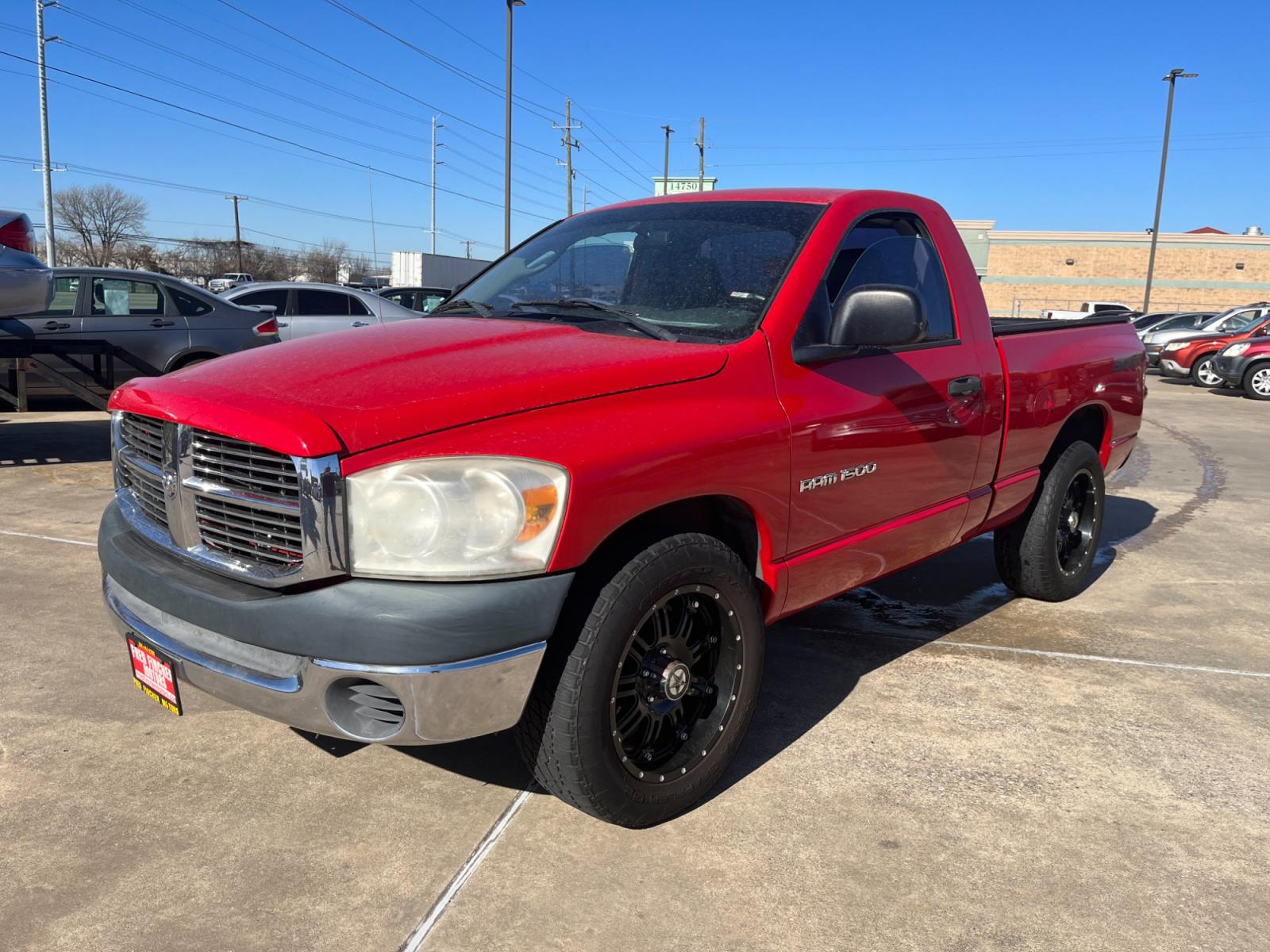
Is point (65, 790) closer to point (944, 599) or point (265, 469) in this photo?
point (265, 469)

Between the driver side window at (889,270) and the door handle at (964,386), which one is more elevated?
the driver side window at (889,270)

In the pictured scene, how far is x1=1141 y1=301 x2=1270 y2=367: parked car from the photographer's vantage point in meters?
21.3

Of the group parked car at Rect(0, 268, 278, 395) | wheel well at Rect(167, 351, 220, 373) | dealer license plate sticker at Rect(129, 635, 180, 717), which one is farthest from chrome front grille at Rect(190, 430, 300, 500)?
wheel well at Rect(167, 351, 220, 373)

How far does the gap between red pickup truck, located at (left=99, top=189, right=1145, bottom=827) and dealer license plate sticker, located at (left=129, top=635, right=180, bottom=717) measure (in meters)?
0.01

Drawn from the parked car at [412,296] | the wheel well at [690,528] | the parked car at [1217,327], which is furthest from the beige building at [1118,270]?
the wheel well at [690,528]

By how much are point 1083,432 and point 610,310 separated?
3087 millimetres

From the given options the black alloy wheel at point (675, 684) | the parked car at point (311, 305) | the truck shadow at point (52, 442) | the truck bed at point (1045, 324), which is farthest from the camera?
the parked car at point (311, 305)

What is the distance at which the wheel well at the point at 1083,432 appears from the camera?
16.2ft

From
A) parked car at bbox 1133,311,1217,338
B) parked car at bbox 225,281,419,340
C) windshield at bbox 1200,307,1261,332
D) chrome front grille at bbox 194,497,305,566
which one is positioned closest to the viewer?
chrome front grille at bbox 194,497,305,566

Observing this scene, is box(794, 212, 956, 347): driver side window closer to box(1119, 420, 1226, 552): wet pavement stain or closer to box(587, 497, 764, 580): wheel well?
box(587, 497, 764, 580): wheel well

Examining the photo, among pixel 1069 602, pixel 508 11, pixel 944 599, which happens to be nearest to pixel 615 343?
pixel 944 599

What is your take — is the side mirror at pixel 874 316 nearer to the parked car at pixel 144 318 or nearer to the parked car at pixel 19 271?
the parked car at pixel 19 271

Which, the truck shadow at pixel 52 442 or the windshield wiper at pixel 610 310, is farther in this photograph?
the truck shadow at pixel 52 442

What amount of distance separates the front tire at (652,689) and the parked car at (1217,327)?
20.6m
